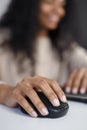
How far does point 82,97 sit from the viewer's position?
707 millimetres

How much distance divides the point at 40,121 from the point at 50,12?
0.90 m

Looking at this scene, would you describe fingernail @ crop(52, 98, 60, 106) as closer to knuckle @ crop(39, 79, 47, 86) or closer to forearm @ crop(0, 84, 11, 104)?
knuckle @ crop(39, 79, 47, 86)

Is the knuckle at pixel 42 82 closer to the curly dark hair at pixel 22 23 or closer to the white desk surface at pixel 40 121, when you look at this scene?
the white desk surface at pixel 40 121

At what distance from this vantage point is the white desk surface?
0.56 metres

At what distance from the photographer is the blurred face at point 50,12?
1.40 meters

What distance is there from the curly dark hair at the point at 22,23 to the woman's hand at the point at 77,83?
591 millimetres

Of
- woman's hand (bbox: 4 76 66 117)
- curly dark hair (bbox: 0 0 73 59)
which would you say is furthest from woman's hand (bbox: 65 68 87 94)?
curly dark hair (bbox: 0 0 73 59)

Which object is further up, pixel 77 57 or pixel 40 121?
pixel 40 121

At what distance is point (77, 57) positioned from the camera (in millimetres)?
1486

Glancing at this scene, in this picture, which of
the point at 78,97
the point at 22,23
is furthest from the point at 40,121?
the point at 22,23

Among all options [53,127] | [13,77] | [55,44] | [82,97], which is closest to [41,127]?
[53,127]

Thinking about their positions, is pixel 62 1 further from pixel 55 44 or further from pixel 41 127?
pixel 41 127

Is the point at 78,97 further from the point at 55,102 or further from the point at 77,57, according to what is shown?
the point at 77,57

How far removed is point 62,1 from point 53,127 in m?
0.96
